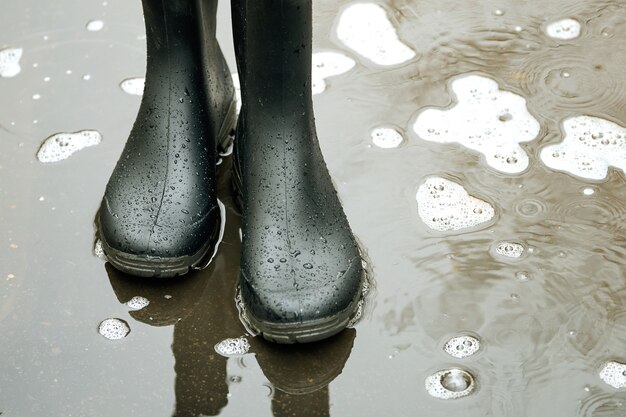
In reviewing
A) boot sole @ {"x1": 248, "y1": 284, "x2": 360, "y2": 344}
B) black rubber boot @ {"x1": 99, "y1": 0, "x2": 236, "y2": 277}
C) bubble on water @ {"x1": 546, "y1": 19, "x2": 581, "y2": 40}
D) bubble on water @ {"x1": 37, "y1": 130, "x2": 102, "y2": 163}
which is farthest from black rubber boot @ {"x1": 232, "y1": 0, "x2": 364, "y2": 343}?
bubble on water @ {"x1": 546, "y1": 19, "x2": 581, "y2": 40}

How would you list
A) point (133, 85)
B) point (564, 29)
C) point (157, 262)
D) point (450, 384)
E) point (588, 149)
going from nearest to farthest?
point (450, 384) < point (157, 262) < point (588, 149) < point (133, 85) < point (564, 29)

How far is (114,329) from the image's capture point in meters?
1.58

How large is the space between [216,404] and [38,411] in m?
0.29

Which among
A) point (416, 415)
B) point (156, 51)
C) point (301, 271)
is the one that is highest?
point (156, 51)

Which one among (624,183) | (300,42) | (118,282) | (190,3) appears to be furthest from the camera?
(624,183)

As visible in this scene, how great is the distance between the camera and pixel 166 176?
5.35 ft

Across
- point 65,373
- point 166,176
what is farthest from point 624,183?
point 65,373

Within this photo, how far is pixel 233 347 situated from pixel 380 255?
342 millimetres

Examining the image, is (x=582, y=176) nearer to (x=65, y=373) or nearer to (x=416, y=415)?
(x=416, y=415)

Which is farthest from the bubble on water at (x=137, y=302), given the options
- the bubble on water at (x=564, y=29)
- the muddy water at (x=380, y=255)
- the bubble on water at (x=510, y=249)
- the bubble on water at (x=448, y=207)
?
the bubble on water at (x=564, y=29)

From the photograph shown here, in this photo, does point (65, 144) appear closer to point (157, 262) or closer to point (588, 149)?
point (157, 262)

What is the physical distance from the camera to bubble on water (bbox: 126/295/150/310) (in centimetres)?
162

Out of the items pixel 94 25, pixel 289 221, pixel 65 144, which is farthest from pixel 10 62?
pixel 289 221

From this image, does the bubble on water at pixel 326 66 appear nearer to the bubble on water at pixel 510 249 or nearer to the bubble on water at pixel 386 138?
the bubble on water at pixel 386 138
